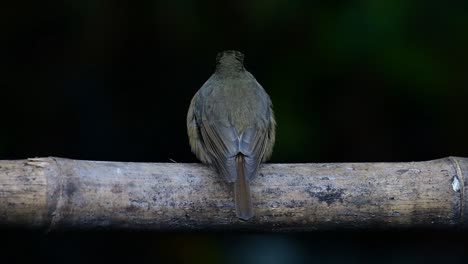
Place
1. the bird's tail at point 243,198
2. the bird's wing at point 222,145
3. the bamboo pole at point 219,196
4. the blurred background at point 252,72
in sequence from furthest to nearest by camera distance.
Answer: the blurred background at point 252,72 → the bird's wing at point 222,145 → the bird's tail at point 243,198 → the bamboo pole at point 219,196

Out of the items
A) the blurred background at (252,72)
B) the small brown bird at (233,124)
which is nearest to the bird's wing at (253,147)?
the small brown bird at (233,124)

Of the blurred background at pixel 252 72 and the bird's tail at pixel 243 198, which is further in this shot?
the blurred background at pixel 252 72

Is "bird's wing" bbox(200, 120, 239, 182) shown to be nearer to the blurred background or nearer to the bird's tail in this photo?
the bird's tail

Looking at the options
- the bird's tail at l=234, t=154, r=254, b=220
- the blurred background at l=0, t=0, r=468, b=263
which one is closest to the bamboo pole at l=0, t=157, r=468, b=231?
the bird's tail at l=234, t=154, r=254, b=220

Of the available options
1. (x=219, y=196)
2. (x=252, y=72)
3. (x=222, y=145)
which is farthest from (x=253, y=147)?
(x=252, y=72)

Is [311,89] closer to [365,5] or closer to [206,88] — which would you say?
[365,5]

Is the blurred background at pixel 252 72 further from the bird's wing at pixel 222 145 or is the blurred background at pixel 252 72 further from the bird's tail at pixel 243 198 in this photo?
the bird's tail at pixel 243 198

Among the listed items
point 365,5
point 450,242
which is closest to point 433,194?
point 365,5
